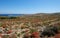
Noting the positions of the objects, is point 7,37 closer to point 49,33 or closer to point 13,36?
point 13,36

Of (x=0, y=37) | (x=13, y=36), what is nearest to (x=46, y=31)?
(x=13, y=36)

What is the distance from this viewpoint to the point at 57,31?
535 inches

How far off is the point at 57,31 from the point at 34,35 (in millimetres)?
2408

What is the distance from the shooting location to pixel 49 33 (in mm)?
13211

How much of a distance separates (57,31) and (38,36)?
2076mm

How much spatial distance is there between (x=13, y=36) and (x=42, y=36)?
2.45 m

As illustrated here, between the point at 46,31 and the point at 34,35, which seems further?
the point at 46,31

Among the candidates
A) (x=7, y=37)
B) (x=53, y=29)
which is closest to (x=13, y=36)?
(x=7, y=37)

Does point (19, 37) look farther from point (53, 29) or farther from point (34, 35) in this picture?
point (53, 29)

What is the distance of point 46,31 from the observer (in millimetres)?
13477

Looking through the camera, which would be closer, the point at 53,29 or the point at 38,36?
the point at 38,36

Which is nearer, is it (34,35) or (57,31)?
(34,35)

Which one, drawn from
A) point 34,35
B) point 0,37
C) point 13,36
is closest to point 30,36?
point 34,35

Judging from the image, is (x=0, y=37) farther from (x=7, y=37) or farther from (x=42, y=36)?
(x=42, y=36)
